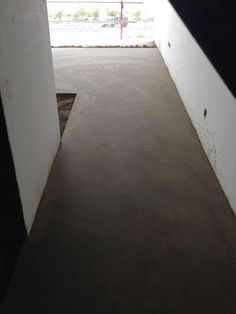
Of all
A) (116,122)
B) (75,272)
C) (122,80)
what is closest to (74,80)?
(122,80)

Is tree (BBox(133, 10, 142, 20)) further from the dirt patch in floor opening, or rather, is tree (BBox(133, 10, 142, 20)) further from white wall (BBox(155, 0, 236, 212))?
the dirt patch in floor opening

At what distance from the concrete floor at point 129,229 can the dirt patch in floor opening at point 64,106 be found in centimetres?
13

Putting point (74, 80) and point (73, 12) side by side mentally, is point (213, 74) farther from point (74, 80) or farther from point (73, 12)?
point (73, 12)

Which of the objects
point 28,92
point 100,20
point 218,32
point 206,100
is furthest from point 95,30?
point 28,92

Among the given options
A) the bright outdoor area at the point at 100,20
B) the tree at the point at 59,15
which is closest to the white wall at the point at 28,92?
the bright outdoor area at the point at 100,20

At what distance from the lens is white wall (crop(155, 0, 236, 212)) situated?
2659mm

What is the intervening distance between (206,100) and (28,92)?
1.98m

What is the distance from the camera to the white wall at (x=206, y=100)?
2.66 metres

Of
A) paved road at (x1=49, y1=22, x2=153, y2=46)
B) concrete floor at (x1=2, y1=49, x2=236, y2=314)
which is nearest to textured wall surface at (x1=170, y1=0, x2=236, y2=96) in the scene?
concrete floor at (x1=2, y1=49, x2=236, y2=314)

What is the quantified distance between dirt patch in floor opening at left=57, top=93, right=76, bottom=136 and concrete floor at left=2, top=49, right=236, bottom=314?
134 mm

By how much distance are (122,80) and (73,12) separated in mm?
7810

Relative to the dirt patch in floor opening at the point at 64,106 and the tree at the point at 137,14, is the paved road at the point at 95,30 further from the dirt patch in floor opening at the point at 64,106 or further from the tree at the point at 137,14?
the dirt patch in floor opening at the point at 64,106

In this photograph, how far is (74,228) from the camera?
2430 mm

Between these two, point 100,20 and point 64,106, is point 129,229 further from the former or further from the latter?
point 100,20
